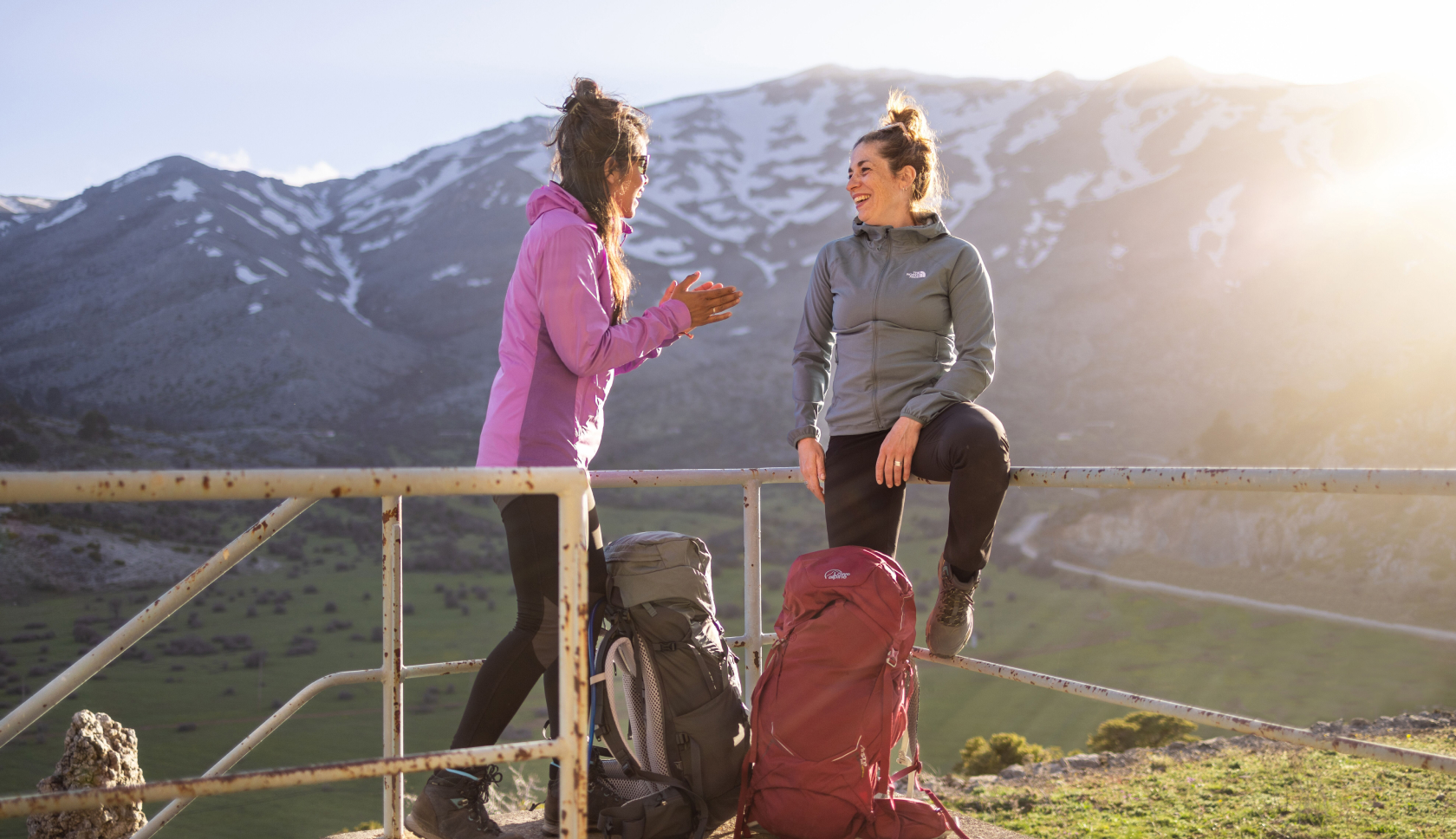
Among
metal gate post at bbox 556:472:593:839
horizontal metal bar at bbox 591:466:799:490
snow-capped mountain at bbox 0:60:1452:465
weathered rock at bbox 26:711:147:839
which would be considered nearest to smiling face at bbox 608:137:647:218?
horizontal metal bar at bbox 591:466:799:490

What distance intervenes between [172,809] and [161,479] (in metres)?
1.38

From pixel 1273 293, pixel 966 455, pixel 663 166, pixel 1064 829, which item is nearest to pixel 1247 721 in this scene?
pixel 966 455

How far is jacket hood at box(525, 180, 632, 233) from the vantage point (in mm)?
2051

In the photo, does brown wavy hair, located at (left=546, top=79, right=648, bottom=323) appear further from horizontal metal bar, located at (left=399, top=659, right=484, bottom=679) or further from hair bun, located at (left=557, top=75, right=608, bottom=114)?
horizontal metal bar, located at (left=399, top=659, right=484, bottom=679)

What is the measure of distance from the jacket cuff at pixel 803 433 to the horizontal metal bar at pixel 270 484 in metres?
1.33

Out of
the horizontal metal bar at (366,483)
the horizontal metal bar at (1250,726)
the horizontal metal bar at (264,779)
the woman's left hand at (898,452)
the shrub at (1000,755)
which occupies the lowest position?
the shrub at (1000,755)

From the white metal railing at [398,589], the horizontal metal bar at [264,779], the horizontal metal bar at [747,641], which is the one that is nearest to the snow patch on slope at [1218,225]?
the horizontal metal bar at [747,641]

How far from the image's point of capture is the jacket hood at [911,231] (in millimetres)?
2383

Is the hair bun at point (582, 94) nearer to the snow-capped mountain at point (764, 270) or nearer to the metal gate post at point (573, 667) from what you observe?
the metal gate post at point (573, 667)

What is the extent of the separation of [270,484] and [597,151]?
1296mm

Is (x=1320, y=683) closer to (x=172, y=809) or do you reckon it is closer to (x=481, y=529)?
(x=172, y=809)

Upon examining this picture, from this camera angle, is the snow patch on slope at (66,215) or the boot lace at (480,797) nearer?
the boot lace at (480,797)

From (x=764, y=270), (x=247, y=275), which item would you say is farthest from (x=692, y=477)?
(x=764, y=270)

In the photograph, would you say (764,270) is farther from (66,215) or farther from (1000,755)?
(1000,755)
